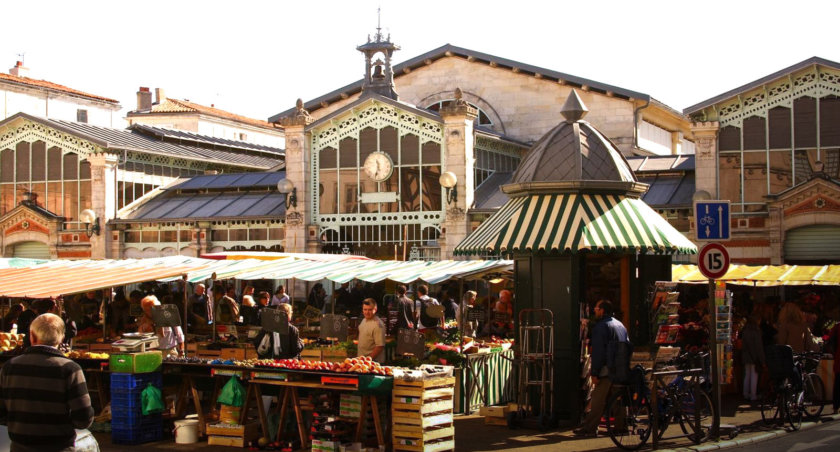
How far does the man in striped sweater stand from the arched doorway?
33548 millimetres

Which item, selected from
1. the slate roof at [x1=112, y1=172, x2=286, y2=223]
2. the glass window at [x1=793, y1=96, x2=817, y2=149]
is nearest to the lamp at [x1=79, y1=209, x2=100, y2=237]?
the slate roof at [x1=112, y1=172, x2=286, y2=223]

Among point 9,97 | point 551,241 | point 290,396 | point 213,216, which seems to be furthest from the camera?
point 9,97

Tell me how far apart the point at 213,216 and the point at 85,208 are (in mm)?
5365

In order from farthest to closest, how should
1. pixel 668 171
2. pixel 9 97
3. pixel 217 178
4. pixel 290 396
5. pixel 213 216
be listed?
pixel 9 97
pixel 217 178
pixel 213 216
pixel 668 171
pixel 290 396

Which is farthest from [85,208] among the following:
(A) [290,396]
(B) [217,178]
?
(A) [290,396]

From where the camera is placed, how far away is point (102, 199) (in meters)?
39.5

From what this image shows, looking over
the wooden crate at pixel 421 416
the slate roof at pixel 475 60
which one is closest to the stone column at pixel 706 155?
the slate roof at pixel 475 60

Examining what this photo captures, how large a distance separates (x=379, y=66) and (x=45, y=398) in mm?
34482

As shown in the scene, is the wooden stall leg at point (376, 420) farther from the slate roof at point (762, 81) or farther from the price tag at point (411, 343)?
the slate roof at point (762, 81)

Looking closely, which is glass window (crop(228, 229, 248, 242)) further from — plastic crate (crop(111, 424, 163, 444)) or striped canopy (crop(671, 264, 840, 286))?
plastic crate (crop(111, 424, 163, 444))

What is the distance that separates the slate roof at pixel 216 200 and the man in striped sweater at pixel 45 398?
28003 millimetres

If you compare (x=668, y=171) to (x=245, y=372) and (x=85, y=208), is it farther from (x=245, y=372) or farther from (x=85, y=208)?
(x=245, y=372)

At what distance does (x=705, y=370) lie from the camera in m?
15.4

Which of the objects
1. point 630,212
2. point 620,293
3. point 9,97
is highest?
point 9,97
